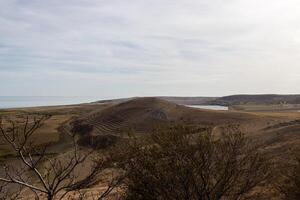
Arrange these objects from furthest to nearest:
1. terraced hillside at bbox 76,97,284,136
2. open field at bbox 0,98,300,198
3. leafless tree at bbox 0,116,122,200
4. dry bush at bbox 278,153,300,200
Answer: terraced hillside at bbox 76,97,284,136 → open field at bbox 0,98,300,198 → dry bush at bbox 278,153,300,200 → leafless tree at bbox 0,116,122,200

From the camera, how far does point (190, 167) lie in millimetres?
10781

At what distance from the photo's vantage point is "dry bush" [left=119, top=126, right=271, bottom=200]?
35.6ft

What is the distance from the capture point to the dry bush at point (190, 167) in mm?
10859

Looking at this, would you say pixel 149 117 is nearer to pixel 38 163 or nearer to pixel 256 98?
pixel 38 163

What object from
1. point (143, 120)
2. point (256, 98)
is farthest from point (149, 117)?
point (256, 98)

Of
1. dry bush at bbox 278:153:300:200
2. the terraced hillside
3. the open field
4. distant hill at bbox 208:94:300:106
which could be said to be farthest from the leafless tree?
distant hill at bbox 208:94:300:106

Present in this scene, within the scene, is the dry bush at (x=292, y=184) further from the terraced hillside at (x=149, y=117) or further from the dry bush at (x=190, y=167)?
the terraced hillside at (x=149, y=117)

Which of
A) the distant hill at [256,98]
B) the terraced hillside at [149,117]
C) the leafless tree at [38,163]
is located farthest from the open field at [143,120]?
the distant hill at [256,98]

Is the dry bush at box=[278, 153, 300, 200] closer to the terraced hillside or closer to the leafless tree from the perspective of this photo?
the leafless tree

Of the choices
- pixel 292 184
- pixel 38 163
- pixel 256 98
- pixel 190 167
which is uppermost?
pixel 256 98

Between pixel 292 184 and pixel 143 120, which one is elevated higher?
pixel 292 184

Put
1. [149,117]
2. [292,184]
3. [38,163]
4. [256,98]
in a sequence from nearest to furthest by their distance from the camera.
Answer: [38,163] < [292,184] < [149,117] < [256,98]

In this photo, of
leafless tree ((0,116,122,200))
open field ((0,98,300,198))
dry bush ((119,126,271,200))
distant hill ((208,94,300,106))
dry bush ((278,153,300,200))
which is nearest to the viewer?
leafless tree ((0,116,122,200))

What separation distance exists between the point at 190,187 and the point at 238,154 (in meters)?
1.62
